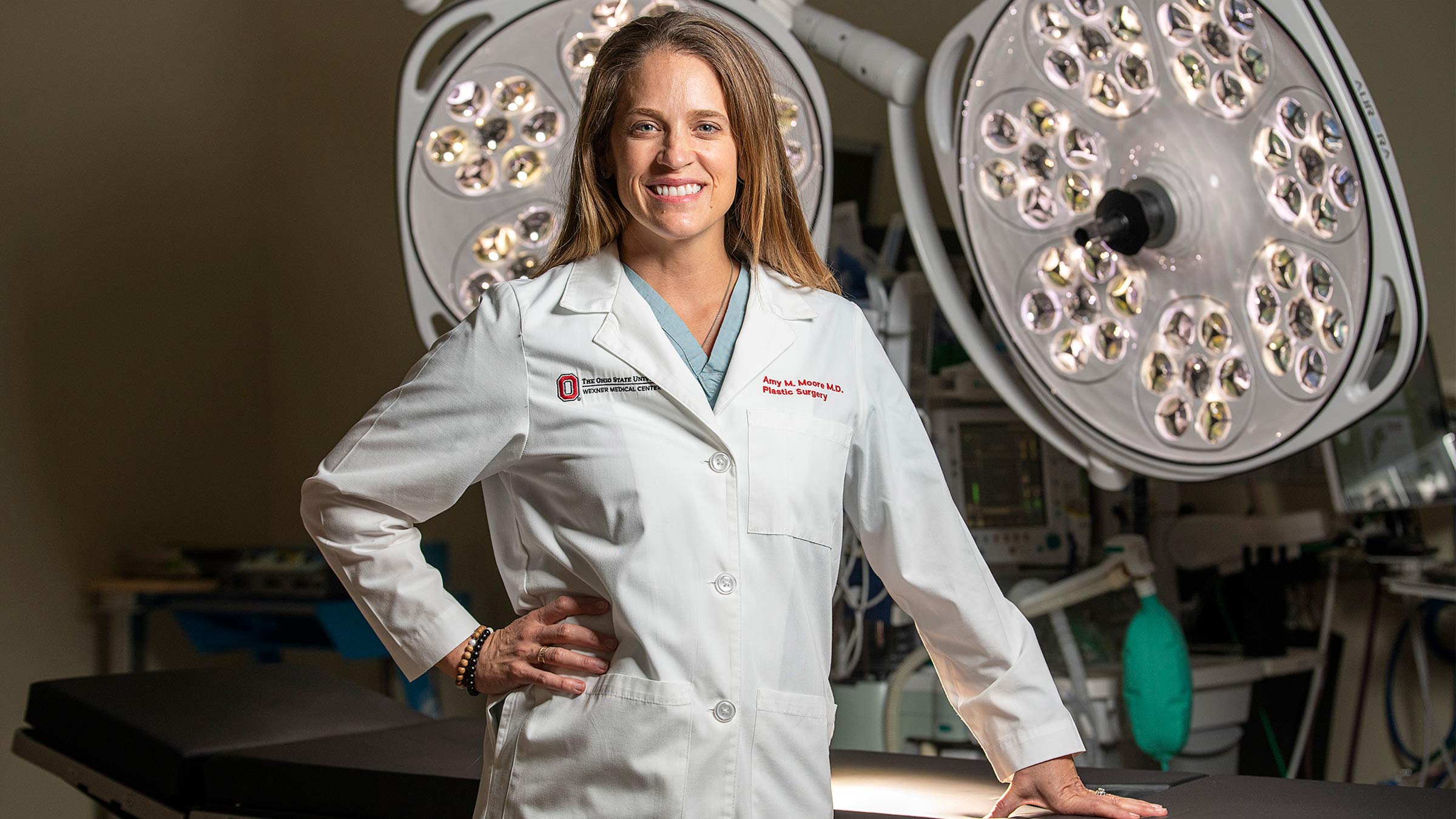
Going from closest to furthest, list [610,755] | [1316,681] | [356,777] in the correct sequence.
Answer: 1. [610,755]
2. [356,777]
3. [1316,681]

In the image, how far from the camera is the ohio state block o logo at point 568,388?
4.10 ft

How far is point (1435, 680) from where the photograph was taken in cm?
316

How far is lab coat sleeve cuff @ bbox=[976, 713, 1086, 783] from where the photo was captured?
1.35 meters

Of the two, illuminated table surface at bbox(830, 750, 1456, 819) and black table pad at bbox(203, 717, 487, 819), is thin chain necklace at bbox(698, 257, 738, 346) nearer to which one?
illuminated table surface at bbox(830, 750, 1456, 819)

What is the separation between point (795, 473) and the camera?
125 centimetres

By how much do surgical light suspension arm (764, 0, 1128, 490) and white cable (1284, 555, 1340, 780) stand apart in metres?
1.05

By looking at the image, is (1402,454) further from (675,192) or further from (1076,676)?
(675,192)

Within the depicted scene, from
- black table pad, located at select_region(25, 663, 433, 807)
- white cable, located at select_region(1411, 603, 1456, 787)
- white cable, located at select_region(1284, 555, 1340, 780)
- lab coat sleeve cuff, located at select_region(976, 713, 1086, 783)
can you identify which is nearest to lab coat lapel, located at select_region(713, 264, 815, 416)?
lab coat sleeve cuff, located at select_region(976, 713, 1086, 783)

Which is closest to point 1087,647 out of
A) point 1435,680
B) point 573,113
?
point 1435,680

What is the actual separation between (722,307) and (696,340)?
0.05m

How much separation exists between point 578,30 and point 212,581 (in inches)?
79.5

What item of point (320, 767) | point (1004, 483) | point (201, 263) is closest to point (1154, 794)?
point (320, 767)

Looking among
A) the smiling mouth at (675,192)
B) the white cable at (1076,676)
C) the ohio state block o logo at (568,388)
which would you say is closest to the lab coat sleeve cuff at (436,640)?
the ohio state block o logo at (568,388)

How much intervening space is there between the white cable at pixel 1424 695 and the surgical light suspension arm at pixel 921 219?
1207 mm
